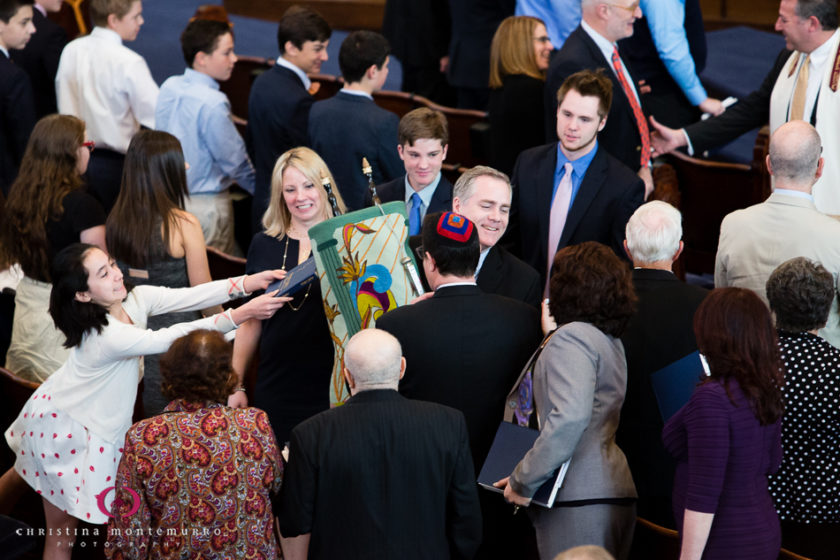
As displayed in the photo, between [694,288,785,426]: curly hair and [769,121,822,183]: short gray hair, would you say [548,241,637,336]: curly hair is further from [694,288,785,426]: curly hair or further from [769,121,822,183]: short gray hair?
[769,121,822,183]: short gray hair

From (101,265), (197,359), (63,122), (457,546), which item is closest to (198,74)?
(63,122)

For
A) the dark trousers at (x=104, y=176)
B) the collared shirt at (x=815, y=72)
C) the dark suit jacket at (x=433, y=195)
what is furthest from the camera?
the dark trousers at (x=104, y=176)

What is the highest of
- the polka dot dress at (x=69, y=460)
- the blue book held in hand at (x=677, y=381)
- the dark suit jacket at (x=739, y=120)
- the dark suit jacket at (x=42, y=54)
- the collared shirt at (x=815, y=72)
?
the dark suit jacket at (x=42, y=54)

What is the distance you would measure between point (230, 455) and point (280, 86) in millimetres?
3011

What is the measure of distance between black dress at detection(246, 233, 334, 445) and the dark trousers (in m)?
2.44

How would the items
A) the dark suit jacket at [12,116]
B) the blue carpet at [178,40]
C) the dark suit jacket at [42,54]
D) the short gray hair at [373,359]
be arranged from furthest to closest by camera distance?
1. the blue carpet at [178,40]
2. the dark suit jacket at [42,54]
3. the dark suit jacket at [12,116]
4. the short gray hair at [373,359]

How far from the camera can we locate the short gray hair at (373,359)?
2.68 meters

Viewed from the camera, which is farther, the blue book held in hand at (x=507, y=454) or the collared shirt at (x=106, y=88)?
the collared shirt at (x=106, y=88)

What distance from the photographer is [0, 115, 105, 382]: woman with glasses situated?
4078 mm

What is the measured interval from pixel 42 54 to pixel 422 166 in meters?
3.55

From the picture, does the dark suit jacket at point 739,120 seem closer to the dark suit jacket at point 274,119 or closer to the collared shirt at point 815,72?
the collared shirt at point 815,72

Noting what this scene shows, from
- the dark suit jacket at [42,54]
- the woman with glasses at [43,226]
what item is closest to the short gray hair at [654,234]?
the woman with glasses at [43,226]

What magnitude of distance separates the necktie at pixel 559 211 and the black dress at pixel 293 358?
993 mm

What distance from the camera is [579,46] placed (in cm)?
447
